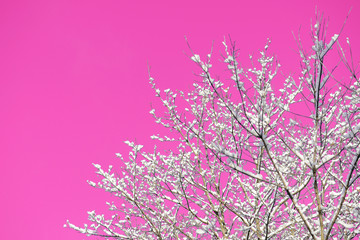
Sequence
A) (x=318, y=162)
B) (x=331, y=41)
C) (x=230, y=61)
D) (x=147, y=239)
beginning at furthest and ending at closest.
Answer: (x=147, y=239) → (x=318, y=162) → (x=230, y=61) → (x=331, y=41)

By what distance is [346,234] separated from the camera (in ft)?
14.8

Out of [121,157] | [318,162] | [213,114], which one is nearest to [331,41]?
[318,162]

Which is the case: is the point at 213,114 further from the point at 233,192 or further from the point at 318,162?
the point at 318,162

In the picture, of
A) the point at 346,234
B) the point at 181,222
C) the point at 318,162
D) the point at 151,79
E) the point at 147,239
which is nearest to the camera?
the point at 318,162

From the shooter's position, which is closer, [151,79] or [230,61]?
[230,61]

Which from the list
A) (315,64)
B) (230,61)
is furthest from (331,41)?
(230,61)

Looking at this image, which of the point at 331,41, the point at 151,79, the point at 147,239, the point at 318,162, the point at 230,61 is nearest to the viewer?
the point at 331,41

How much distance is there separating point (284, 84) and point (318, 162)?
3.08 m

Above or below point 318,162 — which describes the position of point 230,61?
above

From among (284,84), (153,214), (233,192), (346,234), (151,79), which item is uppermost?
(284,84)

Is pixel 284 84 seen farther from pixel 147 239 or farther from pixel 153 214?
pixel 147 239

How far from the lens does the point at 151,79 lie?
529 centimetres

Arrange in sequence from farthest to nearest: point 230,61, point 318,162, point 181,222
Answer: point 181,222, point 318,162, point 230,61

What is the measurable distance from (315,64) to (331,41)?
0.92ft
